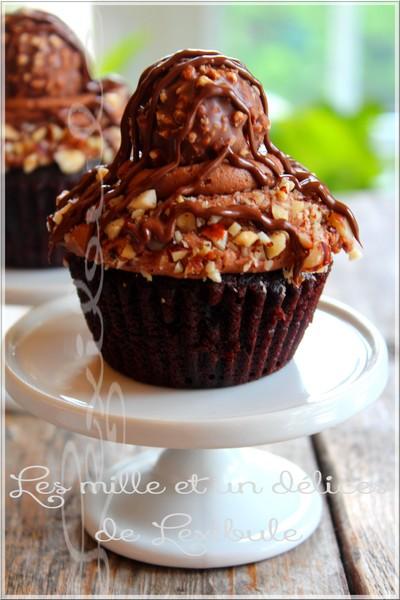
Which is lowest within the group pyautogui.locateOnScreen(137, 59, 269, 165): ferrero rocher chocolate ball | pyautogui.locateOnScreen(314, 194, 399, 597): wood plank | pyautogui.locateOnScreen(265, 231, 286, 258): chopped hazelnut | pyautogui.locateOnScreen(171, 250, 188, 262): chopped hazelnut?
pyautogui.locateOnScreen(314, 194, 399, 597): wood plank

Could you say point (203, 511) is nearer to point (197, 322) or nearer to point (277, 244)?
point (197, 322)

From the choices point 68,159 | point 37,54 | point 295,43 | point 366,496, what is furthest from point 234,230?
point 295,43

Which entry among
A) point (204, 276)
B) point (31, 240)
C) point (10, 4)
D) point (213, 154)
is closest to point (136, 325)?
point (204, 276)

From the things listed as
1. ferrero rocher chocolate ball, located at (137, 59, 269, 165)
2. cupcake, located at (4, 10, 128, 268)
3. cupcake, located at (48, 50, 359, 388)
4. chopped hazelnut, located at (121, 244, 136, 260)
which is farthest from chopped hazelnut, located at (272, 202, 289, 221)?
cupcake, located at (4, 10, 128, 268)

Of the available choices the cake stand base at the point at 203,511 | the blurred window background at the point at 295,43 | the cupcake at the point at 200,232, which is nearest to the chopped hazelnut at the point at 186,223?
the cupcake at the point at 200,232

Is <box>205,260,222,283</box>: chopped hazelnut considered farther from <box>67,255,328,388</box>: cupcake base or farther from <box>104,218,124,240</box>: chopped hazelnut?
<box>104,218,124,240</box>: chopped hazelnut

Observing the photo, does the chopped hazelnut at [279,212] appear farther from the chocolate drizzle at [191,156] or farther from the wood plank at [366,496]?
the wood plank at [366,496]

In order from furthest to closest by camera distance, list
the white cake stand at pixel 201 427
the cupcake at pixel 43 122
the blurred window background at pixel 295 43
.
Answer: the blurred window background at pixel 295 43 → the cupcake at pixel 43 122 → the white cake stand at pixel 201 427
